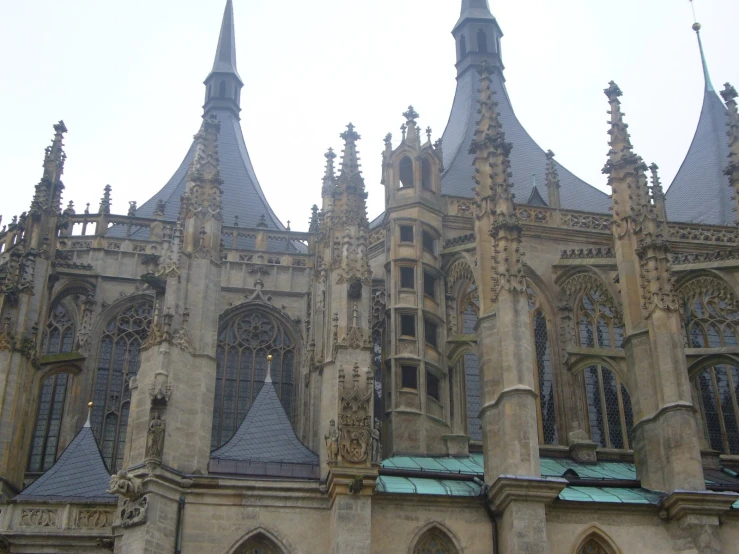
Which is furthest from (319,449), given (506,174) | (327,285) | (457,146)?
(457,146)

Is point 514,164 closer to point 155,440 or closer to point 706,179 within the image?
point 706,179

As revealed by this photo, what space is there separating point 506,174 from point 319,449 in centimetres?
711

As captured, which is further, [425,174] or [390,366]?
[425,174]

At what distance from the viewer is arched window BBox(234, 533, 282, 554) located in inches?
663

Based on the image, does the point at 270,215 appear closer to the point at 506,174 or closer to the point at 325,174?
the point at 325,174

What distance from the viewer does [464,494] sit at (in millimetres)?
17844

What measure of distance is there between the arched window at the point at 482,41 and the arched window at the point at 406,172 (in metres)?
12.4

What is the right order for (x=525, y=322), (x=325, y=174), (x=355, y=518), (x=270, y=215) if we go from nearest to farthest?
(x=355, y=518) → (x=525, y=322) → (x=325, y=174) → (x=270, y=215)

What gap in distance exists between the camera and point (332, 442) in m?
17.1

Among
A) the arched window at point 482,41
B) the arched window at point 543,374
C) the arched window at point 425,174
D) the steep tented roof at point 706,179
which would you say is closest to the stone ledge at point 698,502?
the arched window at point 543,374

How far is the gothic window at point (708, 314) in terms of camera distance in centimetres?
2403

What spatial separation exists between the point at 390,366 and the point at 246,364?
183 inches

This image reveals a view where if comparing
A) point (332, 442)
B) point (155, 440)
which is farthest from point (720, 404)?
point (155, 440)

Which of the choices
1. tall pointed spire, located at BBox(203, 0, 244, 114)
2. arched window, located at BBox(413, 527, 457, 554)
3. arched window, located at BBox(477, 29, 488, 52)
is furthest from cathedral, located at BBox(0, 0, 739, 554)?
tall pointed spire, located at BBox(203, 0, 244, 114)
